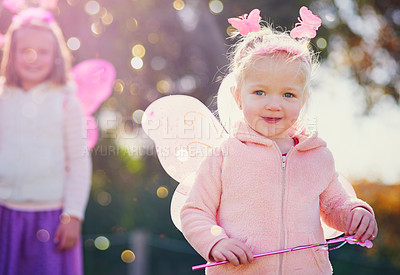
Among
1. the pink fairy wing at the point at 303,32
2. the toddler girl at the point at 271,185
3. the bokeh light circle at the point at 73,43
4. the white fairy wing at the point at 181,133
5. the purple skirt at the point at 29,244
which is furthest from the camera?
the bokeh light circle at the point at 73,43

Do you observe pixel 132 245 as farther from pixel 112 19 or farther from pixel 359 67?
pixel 359 67

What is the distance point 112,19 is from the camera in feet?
17.6

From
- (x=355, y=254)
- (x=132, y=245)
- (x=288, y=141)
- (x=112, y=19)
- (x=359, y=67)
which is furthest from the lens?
(x=359, y=67)

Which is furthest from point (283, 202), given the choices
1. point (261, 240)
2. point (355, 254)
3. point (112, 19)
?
point (112, 19)

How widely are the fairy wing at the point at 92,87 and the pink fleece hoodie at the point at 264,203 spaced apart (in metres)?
1.82

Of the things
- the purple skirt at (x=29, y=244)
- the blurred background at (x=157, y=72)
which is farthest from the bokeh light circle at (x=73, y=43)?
the purple skirt at (x=29, y=244)

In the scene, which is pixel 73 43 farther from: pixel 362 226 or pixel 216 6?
pixel 362 226

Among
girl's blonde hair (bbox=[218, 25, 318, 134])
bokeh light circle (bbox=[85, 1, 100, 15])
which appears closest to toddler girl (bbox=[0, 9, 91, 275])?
girl's blonde hair (bbox=[218, 25, 318, 134])

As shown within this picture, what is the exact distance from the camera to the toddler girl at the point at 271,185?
1444mm

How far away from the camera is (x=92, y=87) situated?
3326mm

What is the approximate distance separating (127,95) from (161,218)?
1.46 m

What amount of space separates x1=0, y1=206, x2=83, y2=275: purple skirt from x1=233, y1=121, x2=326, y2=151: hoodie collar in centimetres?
138

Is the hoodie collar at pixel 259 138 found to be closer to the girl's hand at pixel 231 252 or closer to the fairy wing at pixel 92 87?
the girl's hand at pixel 231 252

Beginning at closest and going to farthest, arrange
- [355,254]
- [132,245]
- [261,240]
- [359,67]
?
[261,240] < [355,254] < [132,245] < [359,67]
